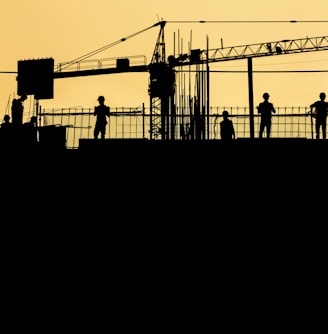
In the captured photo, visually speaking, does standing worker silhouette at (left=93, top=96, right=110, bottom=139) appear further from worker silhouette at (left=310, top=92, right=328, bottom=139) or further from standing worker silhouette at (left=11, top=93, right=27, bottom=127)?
worker silhouette at (left=310, top=92, right=328, bottom=139)

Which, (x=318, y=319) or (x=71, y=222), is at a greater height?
(x=71, y=222)

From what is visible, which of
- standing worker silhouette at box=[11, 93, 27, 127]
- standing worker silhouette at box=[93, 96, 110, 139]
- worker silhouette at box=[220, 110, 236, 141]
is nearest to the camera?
worker silhouette at box=[220, 110, 236, 141]

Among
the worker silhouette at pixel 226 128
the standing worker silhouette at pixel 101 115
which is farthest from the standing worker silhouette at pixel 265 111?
the standing worker silhouette at pixel 101 115

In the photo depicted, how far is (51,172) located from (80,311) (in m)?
3.80

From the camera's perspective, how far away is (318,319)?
16750mm

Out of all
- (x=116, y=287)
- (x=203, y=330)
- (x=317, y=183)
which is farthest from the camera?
(x=317, y=183)

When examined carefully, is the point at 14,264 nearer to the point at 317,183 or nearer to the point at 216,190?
the point at 216,190

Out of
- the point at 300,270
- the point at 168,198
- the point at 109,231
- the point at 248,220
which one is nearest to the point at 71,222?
the point at 109,231

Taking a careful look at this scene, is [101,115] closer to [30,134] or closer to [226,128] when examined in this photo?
[30,134]

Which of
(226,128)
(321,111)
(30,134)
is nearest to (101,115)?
(30,134)

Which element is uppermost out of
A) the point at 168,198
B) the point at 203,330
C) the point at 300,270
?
the point at 168,198

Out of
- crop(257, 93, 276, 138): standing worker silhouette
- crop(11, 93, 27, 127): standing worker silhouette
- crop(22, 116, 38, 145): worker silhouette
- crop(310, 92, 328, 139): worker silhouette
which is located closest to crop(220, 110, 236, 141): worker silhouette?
crop(257, 93, 276, 138): standing worker silhouette

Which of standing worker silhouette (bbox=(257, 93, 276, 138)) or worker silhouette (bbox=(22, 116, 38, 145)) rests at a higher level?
standing worker silhouette (bbox=(257, 93, 276, 138))

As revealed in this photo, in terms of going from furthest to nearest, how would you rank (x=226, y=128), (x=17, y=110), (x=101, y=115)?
(x=17, y=110), (x=101, y=115), (x=226, y=128)
